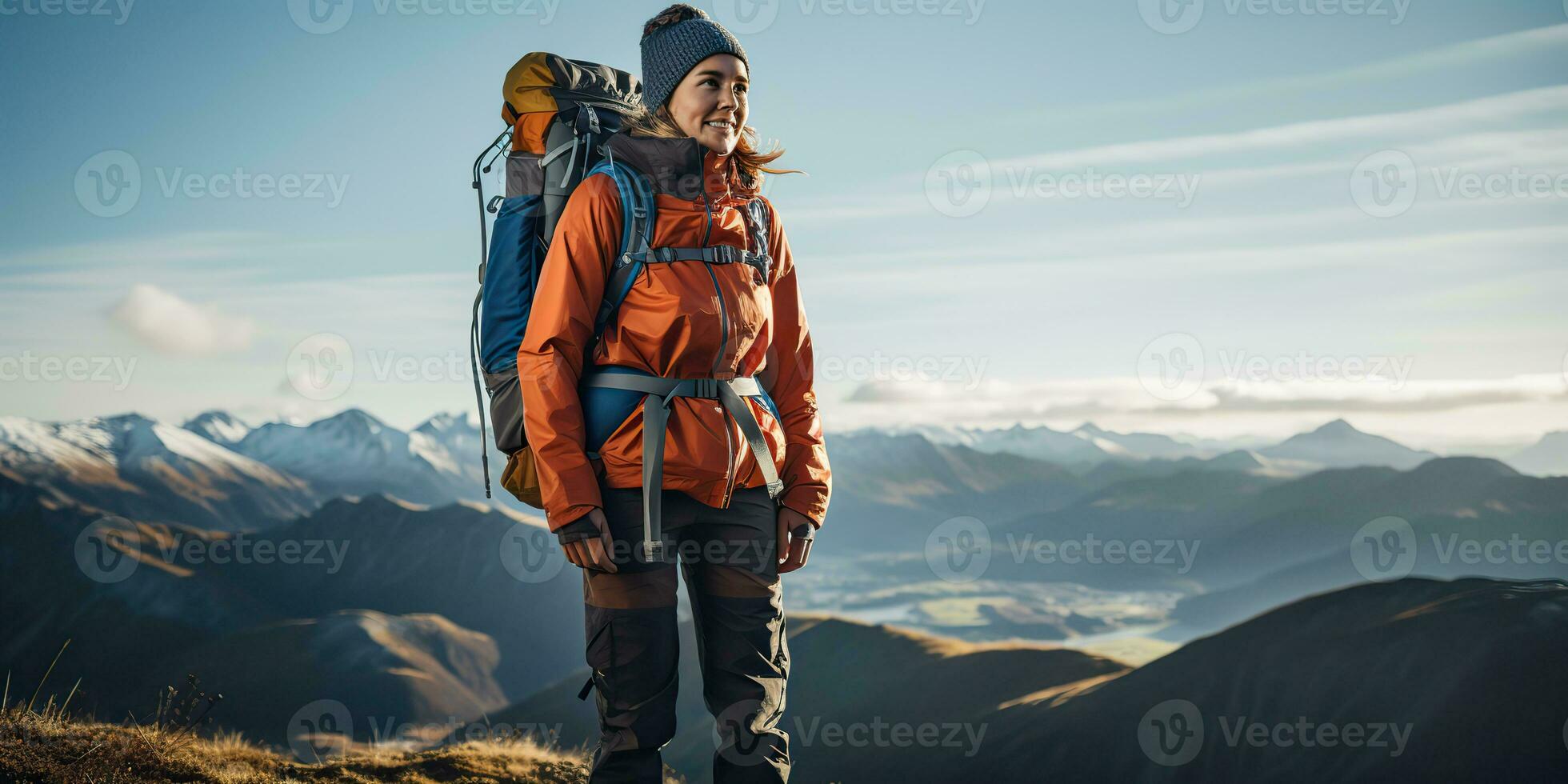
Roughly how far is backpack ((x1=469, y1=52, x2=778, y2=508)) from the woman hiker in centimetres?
4

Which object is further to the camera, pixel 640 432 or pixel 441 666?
pixel 441 666

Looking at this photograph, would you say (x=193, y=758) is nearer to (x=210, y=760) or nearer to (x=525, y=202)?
(x=210, y=760)

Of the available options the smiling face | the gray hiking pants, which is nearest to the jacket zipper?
the gray hiking pants

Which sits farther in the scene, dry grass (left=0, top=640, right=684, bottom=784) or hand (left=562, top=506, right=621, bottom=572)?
dry grass (left=0, top=640, right=684, bottom=784)

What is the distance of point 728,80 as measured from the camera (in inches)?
137

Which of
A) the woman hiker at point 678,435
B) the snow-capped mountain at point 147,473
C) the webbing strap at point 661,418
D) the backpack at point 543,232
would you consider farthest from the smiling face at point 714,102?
the snow-capped mountain at point 147,473

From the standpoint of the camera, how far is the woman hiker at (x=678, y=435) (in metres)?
3.25

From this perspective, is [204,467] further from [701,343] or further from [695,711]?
[701,343]

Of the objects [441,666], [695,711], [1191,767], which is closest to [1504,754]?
[1191,767]

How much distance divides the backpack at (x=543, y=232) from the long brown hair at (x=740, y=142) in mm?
85

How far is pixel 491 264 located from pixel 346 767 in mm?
4108

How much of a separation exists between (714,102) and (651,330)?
34.7 inches

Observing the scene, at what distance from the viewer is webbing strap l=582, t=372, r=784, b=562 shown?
3209 mm

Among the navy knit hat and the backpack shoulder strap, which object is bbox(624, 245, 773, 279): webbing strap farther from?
the navy knit hat
